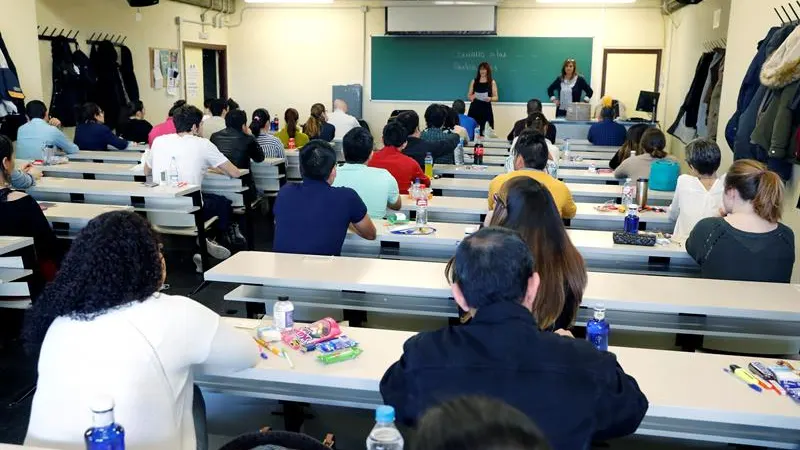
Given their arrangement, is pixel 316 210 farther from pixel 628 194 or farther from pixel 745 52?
pixel 745 52

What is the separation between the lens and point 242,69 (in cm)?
1295

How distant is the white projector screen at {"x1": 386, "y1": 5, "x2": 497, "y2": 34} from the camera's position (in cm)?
1153

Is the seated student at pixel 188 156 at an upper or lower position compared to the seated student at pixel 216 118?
lower

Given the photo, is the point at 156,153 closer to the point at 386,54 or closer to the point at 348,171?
the point at 348,171

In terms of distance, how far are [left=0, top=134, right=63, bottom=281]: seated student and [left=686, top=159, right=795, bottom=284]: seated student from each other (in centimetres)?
368

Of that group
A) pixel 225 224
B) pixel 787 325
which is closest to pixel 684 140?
pixel 225 224

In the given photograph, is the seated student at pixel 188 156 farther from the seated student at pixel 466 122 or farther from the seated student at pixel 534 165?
the seated student at pixel 466 122

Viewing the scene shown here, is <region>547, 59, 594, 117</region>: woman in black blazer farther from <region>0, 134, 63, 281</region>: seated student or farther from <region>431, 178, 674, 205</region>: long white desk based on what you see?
<region>0, 134, 63, 281</region>: seated student

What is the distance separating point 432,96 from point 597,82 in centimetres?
284

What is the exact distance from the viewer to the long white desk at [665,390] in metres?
1.94

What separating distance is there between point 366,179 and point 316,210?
28.8 inches

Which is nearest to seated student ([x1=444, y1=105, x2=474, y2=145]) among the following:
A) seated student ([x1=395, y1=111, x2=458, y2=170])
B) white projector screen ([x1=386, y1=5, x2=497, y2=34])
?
seated student ([x1=395, y1=111, x2=458, y2=170])

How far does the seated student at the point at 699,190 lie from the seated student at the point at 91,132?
6251mm

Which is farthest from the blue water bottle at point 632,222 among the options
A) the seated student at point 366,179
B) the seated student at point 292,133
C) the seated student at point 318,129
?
the seated student at point 318,129
